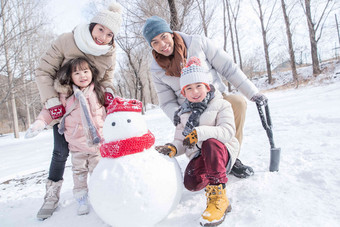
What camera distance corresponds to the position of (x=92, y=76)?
195 centimetres

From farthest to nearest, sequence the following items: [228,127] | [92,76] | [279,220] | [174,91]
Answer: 1. [174,91]
2. [92,76]
3. [228,127]
4. [279,220]

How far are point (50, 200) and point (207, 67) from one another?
1774mm

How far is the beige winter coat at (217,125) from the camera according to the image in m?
1.46

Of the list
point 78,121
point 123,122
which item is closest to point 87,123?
point 78,121

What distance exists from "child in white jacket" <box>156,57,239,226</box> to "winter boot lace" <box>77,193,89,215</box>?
78 cm

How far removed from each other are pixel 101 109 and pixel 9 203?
1.29 metres

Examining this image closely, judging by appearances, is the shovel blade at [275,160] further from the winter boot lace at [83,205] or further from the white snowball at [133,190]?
the winter boot lace at [83,205]

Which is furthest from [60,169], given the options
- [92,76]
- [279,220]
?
[279,220]

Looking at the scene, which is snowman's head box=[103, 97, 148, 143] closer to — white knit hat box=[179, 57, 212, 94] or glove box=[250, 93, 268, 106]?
white knit hat box=[179, 57, 212, 94]

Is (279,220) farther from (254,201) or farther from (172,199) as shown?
(172,199)

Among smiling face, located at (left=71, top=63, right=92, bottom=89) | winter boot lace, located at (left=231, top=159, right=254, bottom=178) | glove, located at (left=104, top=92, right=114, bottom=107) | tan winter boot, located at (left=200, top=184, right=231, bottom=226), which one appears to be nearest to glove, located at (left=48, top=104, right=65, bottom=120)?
smiling face, located at (left=71, top=63, right=92, bottom=89)

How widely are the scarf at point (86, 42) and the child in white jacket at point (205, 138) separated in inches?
32.1

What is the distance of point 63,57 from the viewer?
77.0 inches

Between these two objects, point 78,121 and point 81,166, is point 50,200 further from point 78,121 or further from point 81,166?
point 78,121
